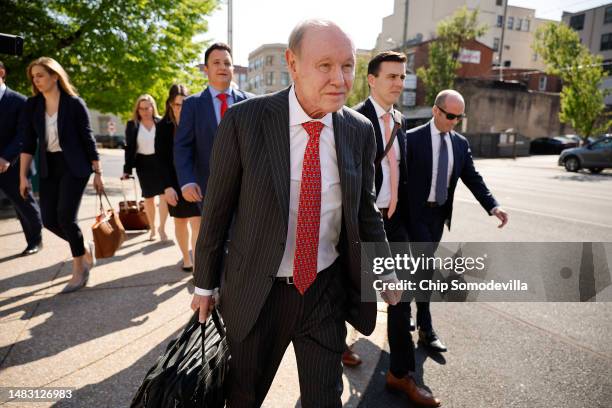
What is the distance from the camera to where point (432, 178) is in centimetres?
316

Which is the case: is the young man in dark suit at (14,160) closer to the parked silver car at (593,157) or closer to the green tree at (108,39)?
the green tree at (108,39)

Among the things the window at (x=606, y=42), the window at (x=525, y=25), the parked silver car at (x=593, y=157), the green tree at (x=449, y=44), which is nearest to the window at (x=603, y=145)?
the parked silver car at (x=593, y=157)

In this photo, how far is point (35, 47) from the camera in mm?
10359

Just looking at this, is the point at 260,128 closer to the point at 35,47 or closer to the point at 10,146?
the point at 10,146

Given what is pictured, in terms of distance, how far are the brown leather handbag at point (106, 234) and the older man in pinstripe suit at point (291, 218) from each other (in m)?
2.76

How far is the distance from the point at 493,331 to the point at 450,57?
106 ft

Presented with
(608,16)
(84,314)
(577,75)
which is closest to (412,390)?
(84,314)

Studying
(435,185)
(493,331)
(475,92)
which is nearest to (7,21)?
(435,185)

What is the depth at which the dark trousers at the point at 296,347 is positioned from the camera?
5.68ft

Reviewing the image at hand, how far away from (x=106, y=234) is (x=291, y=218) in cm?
311

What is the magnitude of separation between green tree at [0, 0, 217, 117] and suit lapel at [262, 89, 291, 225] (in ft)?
34.1

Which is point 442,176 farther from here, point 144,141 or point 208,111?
point 144,141

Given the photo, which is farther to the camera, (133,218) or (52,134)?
(133,218)

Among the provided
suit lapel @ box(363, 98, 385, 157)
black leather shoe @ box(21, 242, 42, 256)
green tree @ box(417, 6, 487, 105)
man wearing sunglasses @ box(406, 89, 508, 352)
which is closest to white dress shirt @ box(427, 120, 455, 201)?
man wearing sunglasses @ box(406, 89, 508, 352)
